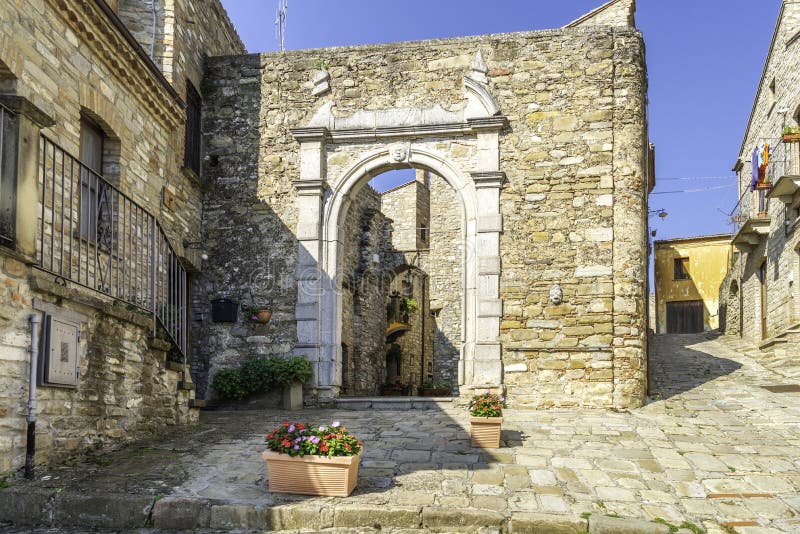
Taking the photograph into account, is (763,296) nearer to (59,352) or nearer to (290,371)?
(290,371)

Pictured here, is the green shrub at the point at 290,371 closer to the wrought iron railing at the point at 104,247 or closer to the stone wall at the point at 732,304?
the wrought iron railing at the point at 104,247

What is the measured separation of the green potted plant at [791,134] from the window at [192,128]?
10730 millimetres

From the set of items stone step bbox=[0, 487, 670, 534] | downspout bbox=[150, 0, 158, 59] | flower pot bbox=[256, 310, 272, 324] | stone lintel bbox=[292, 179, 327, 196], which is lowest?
stone step bbox=[0, 487, 670, 534]

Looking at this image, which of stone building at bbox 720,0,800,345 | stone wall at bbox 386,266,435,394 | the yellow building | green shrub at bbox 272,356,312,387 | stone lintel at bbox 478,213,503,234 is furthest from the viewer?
the yellow building

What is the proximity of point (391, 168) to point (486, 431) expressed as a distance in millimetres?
5137

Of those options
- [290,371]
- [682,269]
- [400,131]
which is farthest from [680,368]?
[682,269]

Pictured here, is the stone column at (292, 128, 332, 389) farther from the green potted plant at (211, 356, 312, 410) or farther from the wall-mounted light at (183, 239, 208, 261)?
the wall-mounted light at (183, 239, 208, 261)

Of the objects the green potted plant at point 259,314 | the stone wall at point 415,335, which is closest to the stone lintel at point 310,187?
the green potted plant at point 259,314

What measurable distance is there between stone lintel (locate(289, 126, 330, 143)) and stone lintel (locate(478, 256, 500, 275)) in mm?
3032

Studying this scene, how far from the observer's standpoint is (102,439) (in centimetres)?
656

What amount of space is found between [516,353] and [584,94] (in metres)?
3.85

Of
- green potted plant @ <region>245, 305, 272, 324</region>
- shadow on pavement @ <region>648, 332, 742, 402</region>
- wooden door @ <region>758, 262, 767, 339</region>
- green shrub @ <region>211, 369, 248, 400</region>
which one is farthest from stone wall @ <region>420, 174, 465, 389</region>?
green shrub @ <region>211, 369, 248, 400</region>

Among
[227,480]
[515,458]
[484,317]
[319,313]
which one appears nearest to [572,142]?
[484,317]

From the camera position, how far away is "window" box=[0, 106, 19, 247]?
5.34 meters
